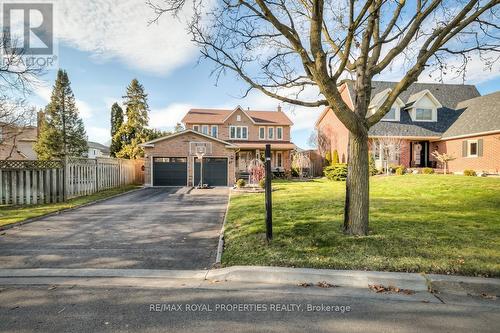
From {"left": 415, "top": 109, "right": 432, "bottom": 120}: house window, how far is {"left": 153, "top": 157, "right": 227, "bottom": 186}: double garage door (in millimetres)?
18624

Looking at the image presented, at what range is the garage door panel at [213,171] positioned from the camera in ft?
75.9

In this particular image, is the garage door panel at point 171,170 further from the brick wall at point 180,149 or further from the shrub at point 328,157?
the shrub at point 328,157

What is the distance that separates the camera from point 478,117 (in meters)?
22.2

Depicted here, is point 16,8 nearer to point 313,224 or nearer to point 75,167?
point 75,167

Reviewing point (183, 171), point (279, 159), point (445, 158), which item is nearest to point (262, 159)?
point (279, 159)

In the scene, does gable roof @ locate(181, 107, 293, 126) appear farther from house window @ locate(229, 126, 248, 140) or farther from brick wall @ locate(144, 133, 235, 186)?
brick wall @ locate(144, 133, 235, 186)

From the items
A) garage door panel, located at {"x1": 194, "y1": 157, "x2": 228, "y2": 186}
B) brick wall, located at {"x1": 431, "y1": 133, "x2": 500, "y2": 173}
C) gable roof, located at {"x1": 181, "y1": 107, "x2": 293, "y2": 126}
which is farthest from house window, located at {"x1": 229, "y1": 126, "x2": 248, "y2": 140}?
brick wall, located at {"x1": 431, "y1": 133, "x2": 500, "y2": 173}

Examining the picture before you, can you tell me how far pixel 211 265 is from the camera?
4973 millimetres

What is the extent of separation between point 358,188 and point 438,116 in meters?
25.9

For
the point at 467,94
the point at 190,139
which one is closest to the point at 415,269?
the point at 190,139

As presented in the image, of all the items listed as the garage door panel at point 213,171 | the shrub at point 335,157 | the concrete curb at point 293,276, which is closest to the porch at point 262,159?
the shrub at point 335,157

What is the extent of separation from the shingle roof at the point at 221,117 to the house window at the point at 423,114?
12675 mm

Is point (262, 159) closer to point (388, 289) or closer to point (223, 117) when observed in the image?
point (223, 117)

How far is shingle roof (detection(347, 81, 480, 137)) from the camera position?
24.6 metres
